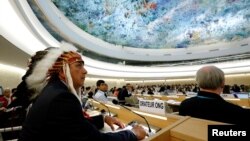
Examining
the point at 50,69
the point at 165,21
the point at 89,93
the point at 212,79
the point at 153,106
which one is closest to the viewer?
the point at 50,69

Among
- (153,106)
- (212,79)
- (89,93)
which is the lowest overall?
(89,93)

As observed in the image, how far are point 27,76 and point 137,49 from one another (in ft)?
66.3

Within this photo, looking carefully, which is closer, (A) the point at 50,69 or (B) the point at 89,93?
(A) the point at 50,69

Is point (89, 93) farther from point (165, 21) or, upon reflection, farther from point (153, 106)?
point (165, 21)

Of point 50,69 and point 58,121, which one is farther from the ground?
point 50,69

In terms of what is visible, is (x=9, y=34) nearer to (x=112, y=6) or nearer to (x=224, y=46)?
(x=112, y=6)

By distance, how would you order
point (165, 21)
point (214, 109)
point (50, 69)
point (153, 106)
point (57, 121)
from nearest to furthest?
1. point (57, 121)
2. point (50, 69)
3. point (214, 109)
4. point (153, 106)
5. point (165, 21)

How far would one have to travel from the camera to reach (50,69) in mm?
1316

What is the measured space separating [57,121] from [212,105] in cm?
126

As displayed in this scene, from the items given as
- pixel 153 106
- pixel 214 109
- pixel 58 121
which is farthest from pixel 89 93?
pixel 58 121

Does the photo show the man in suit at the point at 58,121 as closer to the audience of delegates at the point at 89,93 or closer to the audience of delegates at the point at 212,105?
the audience of delegates at the point at 212,105

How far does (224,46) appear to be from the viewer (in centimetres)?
1964

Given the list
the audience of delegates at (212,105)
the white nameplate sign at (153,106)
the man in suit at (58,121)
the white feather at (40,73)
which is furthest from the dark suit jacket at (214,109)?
the white feather at (40,73)

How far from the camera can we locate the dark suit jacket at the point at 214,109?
5.08 ft
